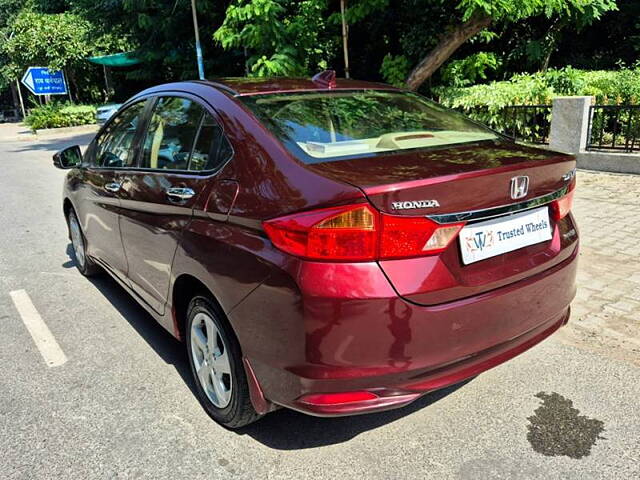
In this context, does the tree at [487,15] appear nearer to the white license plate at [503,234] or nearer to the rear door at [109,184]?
the rear door at [109,184]

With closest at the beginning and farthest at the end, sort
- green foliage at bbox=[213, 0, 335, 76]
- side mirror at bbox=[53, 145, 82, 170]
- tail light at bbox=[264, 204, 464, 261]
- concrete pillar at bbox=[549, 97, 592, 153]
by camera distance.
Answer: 1. tail light at bbox=[264, 204, 464, 261]
2. side mirror at bbox=[53, 145, 82, 170]
3. concrete pillar at bbox=[549, 97, 592, 153]
4. green foliage at bbox=[213, 0, 335, 76]

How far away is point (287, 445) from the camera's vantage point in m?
2.58

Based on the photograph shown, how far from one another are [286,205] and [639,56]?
1474cm

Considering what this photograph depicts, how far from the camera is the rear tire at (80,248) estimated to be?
15.6ft

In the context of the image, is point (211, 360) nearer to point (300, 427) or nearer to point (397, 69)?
point (300, 427)

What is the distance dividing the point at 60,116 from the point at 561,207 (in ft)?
76.5

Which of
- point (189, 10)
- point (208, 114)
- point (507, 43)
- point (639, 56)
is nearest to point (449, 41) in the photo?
point (507, 43)

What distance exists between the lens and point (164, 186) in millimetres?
2912

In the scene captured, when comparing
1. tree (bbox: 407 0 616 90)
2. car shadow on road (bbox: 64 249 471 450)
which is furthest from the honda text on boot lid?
tree (bbox: 407 0 616 90)

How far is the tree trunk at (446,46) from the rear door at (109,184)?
317 inches

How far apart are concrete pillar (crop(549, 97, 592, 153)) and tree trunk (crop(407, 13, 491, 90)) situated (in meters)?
2.58

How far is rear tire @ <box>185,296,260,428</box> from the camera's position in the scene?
8.11 feet

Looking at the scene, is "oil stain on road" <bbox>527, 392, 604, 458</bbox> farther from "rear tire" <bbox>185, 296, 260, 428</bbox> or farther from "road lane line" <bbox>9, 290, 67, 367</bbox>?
"road lane line" <bbox>9, 290, 67, 367</bbox>

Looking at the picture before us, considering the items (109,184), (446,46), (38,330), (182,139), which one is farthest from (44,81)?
(182,139)
